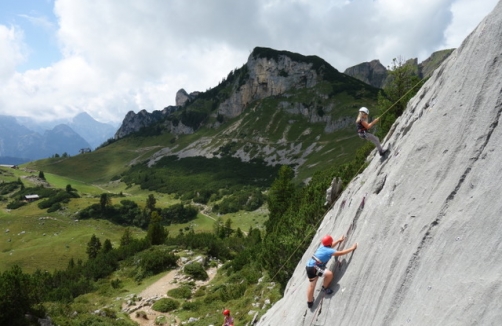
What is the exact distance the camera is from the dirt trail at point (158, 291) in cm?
3406

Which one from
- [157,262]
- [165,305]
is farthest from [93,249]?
[165,305]

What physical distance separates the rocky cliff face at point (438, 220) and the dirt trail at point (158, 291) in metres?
26.0

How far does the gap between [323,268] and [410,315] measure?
397 cm

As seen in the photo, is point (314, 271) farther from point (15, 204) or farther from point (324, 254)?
point (15, 204)

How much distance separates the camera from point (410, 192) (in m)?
11.3

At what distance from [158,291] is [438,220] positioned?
40947mm

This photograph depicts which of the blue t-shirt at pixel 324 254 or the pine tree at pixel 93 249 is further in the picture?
the pine tree at pixel 93 249

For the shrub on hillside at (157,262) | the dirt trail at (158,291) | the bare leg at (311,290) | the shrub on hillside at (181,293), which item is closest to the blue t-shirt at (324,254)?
the bare leg at (311,290)

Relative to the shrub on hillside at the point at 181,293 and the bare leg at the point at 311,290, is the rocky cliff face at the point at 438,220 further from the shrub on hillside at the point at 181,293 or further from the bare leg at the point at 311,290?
the shrub on hillside at the point at 181,293

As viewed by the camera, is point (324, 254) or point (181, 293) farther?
point (181, 293)

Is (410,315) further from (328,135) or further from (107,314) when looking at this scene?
(328,135)

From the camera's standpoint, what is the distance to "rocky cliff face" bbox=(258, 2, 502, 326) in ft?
26.5

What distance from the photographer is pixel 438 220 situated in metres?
9.54

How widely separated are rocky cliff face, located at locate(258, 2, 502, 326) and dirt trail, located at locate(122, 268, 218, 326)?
26.0m
